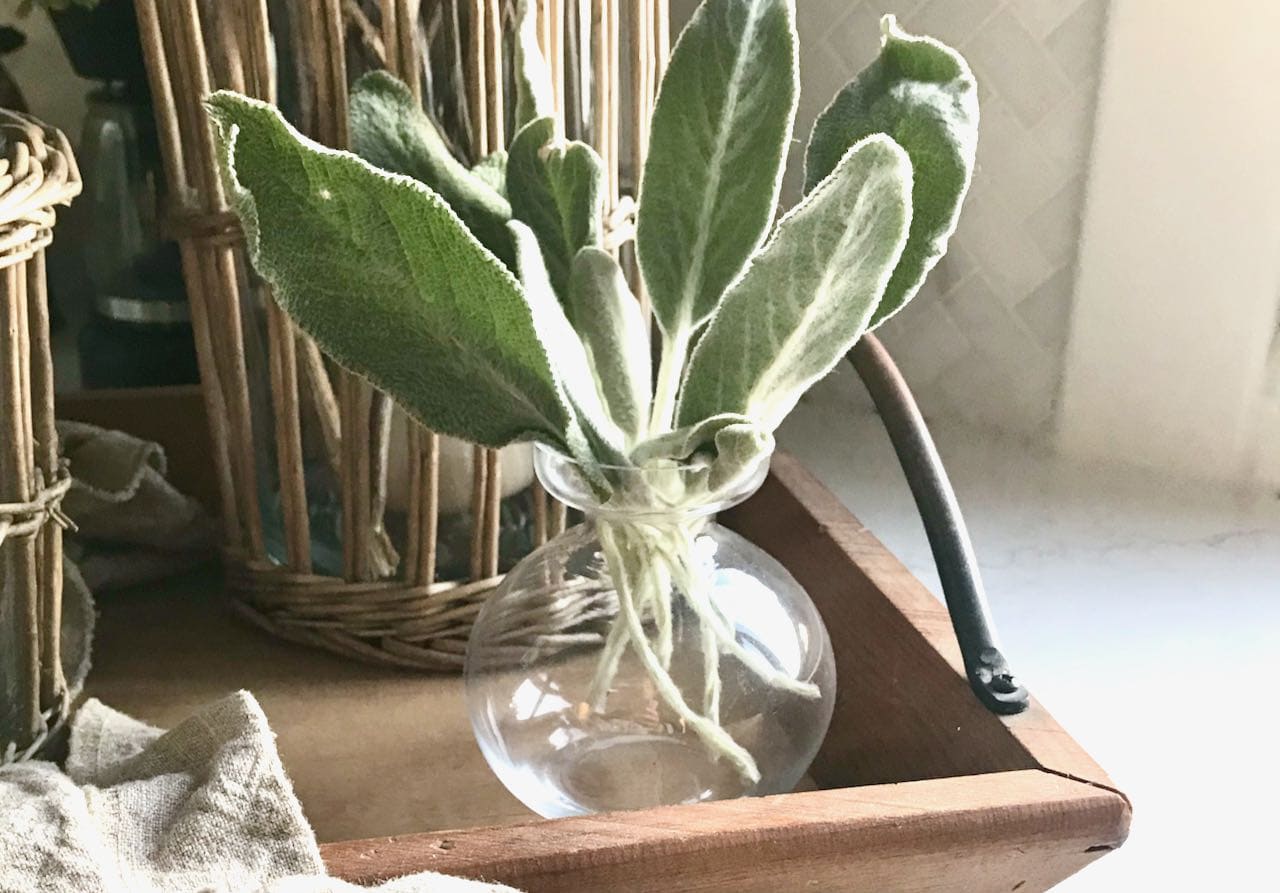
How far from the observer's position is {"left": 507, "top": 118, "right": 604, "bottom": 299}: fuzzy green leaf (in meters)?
0.41

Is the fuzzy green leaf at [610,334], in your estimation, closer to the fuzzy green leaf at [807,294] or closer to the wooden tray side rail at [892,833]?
the fuzzy green leaf at [807,294]

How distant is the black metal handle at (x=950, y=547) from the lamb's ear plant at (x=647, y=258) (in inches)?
2.8

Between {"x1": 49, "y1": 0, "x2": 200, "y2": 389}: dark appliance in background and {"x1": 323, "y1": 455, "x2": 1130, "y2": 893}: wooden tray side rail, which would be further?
{"x1": 49, "y1": 0, "x2": 200, "y2": 389}: dark appliance in background

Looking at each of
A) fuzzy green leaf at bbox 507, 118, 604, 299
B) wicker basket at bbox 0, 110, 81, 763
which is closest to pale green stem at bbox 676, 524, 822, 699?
fuzzy green leaf at bbox 507, 118, 604, 299

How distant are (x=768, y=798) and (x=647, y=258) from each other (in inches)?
6.9

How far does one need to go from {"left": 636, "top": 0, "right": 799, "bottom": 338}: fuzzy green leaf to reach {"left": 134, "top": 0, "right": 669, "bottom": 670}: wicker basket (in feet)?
0.32

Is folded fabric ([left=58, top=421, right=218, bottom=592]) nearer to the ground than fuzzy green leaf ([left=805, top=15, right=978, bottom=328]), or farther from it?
nearer to the ground

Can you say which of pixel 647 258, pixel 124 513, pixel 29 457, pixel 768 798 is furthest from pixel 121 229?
pixel 768 798

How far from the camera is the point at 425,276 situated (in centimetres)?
35

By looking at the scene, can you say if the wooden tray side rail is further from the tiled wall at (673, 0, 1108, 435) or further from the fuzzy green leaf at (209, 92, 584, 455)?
the tiled wall at (673, 0, 1108, 435)

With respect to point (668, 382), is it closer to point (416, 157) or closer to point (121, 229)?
point (416, 157)

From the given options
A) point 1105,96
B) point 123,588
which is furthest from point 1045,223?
point 123,588

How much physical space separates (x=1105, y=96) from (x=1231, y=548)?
0.25 metres

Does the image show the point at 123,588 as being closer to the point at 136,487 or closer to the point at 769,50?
the point at 136,487
